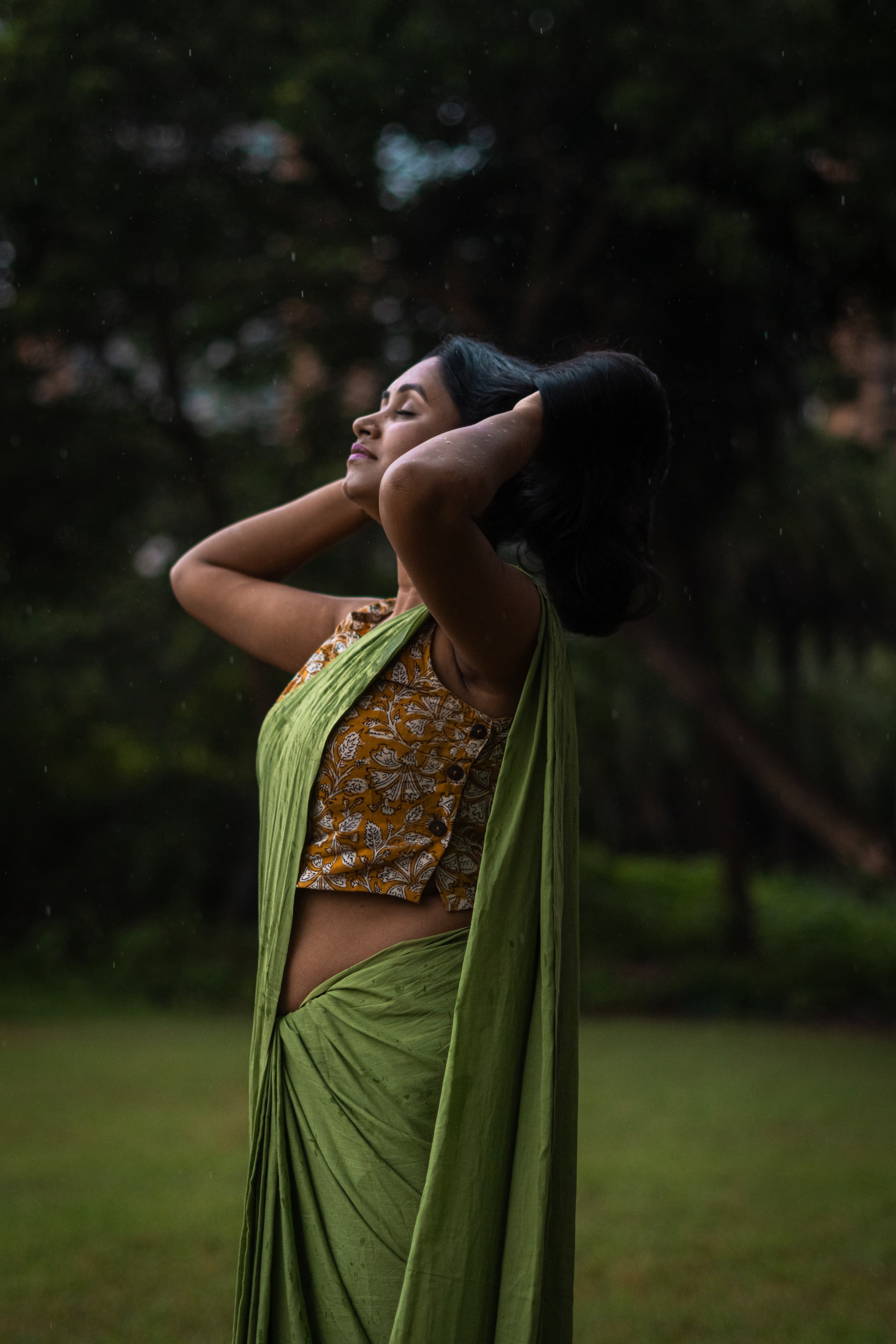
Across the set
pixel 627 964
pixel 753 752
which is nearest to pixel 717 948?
pixel 627 964

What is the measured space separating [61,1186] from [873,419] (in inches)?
473

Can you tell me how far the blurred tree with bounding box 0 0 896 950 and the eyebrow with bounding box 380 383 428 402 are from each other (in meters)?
5.65

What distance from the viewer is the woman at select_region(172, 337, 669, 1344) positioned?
1.65 m

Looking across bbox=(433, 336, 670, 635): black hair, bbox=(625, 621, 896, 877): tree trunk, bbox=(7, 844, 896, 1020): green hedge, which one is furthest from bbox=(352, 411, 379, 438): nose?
bbox=(7, 844, 896, 1020): green hedge

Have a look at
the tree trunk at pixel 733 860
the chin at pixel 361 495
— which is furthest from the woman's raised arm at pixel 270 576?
the tree trunk at pixel 733 860

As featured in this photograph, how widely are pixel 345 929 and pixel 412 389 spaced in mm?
818

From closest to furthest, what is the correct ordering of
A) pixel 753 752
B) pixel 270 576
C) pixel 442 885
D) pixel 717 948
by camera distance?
pixel 442 885, pixel 270 576, pixel 753 752, pixel 717 948

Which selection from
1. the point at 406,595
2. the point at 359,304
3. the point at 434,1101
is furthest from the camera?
the point at 359,304

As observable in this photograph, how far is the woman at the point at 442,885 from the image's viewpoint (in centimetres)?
165

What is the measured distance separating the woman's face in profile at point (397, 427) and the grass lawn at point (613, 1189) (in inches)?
111

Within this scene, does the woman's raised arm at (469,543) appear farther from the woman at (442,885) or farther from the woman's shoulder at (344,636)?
the woman's shoulder at (344,636)

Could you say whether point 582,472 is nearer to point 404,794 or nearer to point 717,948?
point 404,794

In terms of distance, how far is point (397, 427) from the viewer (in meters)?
1.98

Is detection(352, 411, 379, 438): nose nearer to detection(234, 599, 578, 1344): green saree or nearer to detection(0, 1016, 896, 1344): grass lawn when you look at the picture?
detection(234, 599, 578, 1344): green saree
